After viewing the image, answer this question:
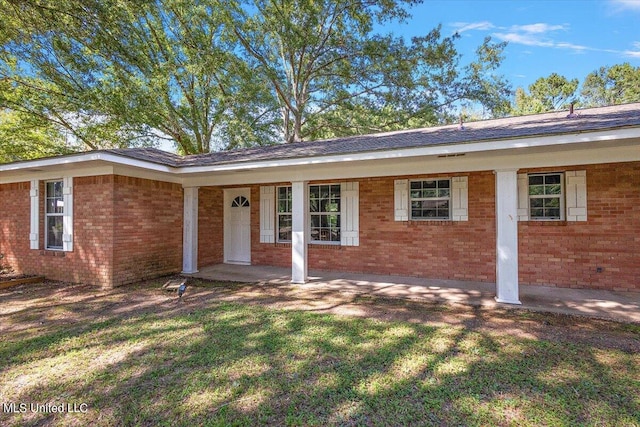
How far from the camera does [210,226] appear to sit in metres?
9.22

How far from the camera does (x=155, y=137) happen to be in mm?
15602

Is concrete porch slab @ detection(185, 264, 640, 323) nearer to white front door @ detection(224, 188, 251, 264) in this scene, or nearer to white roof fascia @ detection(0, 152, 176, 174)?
white front door @ detection(224, 188, 251, 264)

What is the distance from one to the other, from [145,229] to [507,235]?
7498 millimetres

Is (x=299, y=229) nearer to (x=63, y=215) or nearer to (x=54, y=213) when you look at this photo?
(x=63, y=215)

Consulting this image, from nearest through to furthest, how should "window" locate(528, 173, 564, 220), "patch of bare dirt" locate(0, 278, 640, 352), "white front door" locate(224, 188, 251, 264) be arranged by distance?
1. "patch of bare dirt" locate(0, 278, 640, 352)
2. "window" locate(528, 173, 564, 220)
3. "white front door" locate(224, 188, 251, 264)

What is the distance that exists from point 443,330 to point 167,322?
12.9ft

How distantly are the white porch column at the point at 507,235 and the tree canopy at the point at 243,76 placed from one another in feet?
34.0

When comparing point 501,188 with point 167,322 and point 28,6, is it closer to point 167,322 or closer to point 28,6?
point 167,322

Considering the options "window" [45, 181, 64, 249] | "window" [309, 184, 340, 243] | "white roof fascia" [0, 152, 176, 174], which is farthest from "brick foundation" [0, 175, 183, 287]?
"window" [309, 184, 340, 243]

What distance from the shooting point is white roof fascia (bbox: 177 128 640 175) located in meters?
4.16

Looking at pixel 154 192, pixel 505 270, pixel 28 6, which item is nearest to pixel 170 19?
pixel 28 6

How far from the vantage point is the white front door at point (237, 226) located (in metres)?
9.41

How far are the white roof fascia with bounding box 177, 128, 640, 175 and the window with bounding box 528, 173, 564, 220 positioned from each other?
2439mm

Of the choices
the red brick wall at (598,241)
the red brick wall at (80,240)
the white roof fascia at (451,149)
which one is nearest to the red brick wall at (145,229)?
the red brick wall at (80,240)
